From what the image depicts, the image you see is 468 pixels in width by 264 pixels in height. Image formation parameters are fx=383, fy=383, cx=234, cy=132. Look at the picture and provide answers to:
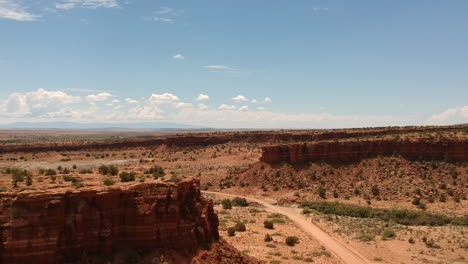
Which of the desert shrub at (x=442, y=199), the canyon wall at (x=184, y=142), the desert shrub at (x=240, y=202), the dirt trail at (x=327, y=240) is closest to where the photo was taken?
the dirt trail at (x=327, y=240)

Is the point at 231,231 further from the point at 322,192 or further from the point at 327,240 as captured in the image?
the point at 322,192

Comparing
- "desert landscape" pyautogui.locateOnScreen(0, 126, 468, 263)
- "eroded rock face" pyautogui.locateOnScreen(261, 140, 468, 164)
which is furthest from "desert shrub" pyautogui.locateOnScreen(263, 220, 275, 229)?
"eroded rock face" pyautogui.locateOnScreen(261, 140, 468, 164)

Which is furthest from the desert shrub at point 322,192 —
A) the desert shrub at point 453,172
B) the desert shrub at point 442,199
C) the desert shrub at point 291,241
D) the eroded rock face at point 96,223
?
the eroded rock face at point 96,223

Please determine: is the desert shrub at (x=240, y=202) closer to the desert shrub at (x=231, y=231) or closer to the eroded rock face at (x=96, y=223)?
the desert shrub at (x=231, y=231)

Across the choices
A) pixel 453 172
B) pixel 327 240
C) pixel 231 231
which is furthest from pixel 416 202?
pixel 231 231

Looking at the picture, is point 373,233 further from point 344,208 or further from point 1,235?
point 1,235

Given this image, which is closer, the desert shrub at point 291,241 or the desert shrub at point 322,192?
the desert shrub at point 291,241

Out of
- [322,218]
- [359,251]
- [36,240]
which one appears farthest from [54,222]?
[322,218]
